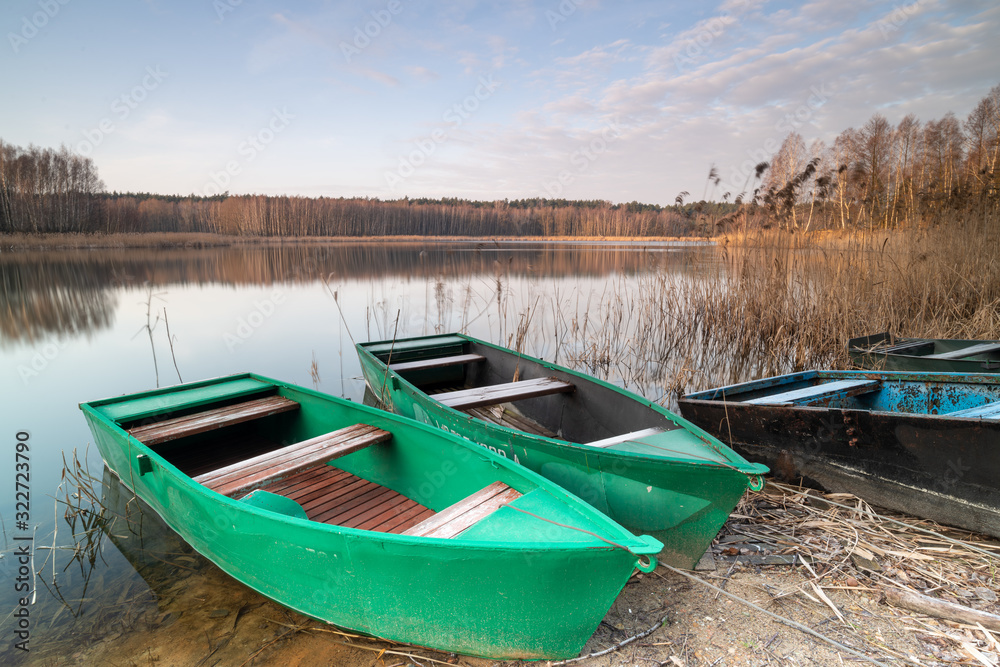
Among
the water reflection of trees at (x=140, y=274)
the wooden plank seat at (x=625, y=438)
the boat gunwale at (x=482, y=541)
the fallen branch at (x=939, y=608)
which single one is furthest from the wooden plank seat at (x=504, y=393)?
the water reflection of trees at (x=140, y=274)

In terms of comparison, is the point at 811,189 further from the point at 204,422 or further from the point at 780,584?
the point at 204,422

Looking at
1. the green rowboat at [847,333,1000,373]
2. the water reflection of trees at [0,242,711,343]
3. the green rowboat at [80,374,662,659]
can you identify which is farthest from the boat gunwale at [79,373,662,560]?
the water reflection of trees at [0,242,711,343]

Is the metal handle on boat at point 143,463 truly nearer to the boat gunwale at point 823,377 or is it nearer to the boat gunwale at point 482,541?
the boat gunwale at point 482,541

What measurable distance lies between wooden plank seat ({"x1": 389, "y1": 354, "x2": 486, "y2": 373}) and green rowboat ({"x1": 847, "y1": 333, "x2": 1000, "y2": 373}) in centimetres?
482

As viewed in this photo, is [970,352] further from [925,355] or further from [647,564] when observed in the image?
[647,564]

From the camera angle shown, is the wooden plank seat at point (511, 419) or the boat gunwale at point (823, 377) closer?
the boat gunwale at point (823, 377)

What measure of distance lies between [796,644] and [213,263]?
28779mm

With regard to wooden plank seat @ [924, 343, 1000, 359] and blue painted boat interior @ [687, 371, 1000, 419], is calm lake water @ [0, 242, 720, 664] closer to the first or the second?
blue painted boat interior @ [687, 371, 1000, 419]

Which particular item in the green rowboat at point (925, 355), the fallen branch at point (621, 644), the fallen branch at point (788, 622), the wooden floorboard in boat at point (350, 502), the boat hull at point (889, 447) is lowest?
the fallen branch at point (621, 644)

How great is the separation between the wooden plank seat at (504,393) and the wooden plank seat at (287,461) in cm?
84

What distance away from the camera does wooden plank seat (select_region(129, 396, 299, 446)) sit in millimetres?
3746

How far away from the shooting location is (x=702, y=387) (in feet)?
23.9

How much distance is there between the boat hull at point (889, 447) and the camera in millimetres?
3127

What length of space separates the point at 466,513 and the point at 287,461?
1528 mm
